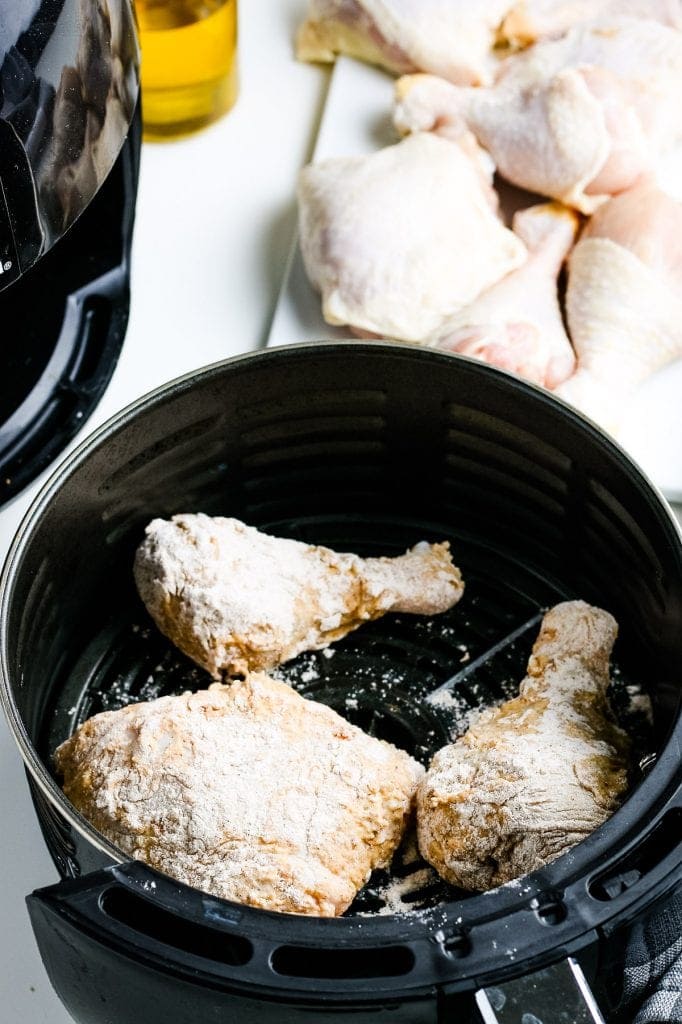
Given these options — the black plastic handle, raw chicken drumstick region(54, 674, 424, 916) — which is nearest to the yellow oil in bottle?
raw chicken drumstick region(54, 674, 424, 916)

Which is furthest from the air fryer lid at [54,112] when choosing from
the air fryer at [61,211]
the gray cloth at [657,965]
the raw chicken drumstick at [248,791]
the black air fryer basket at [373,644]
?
the gray cloth at [657,965]

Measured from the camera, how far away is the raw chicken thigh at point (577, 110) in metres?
1.11

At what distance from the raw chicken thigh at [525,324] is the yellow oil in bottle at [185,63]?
36cm

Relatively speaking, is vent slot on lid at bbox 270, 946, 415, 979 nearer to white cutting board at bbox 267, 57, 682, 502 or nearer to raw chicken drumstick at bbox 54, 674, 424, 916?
raw chicken drumstick at bbox 54, 674, 424, 916

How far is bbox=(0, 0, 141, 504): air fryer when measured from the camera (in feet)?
2.25

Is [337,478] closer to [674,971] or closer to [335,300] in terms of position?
[335,300]

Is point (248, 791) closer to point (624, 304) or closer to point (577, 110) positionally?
point (624, 304)

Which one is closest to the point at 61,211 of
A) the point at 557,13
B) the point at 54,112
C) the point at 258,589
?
the point at 54,112

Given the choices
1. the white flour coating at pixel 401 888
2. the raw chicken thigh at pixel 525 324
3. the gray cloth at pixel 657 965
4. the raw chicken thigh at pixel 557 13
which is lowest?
the gray cloth at pixel 657 965

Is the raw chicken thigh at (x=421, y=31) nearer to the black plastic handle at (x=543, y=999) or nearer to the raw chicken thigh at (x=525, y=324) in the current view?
the raw chicken thigh at (x=525, y=324)

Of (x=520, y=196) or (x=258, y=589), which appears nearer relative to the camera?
(x=258, y=589)

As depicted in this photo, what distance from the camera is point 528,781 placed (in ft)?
2.34

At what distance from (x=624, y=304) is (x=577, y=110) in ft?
0.66

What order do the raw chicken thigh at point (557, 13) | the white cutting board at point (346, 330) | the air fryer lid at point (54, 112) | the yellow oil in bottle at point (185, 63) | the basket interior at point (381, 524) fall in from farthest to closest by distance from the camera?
the raw chicken thigh at point (557, 13), the yellow oil in bottle at point (185, 63), the white cutting board at point (346, 330), the basket interior at point (381, 524), the air fryer lid at point (54, 112)
